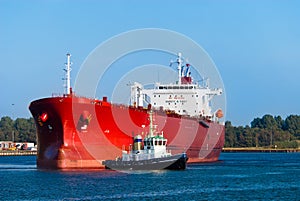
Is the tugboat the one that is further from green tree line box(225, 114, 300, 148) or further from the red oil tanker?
green tree line box(225, 114, 300, 148)

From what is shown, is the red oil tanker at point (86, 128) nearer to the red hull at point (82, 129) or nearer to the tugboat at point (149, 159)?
the red hull at point (82, 129)

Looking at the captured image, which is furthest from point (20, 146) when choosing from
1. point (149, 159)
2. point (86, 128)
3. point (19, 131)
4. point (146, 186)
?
point (146, 186)

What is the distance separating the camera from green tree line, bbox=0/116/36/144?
524 feet

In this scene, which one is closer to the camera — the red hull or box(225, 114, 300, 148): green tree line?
the red hull

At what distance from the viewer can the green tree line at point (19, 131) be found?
15962cm

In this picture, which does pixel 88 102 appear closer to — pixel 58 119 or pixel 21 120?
pixel 58 119

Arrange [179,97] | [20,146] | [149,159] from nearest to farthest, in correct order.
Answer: [149,159], [179,97], [20,146]

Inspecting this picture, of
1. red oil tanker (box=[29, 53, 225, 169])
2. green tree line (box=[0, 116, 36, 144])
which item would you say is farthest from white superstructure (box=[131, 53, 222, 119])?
green tree line (box=[0, 116, 36, 144])

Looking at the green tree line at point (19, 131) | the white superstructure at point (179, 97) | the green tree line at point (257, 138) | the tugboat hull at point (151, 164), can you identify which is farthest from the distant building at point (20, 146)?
the tugboat hull at point (151, 164)

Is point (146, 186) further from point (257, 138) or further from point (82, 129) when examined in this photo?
point (257, 138)

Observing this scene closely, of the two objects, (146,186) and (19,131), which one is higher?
(19,131)

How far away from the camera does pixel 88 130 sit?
1725 inches

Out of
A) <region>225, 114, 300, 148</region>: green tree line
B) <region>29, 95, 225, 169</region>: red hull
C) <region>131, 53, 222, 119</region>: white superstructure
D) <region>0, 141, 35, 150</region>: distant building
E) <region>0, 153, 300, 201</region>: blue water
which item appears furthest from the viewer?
<region>225, 114, 300, 148</region>: green tree line

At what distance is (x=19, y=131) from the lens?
6619 inches
